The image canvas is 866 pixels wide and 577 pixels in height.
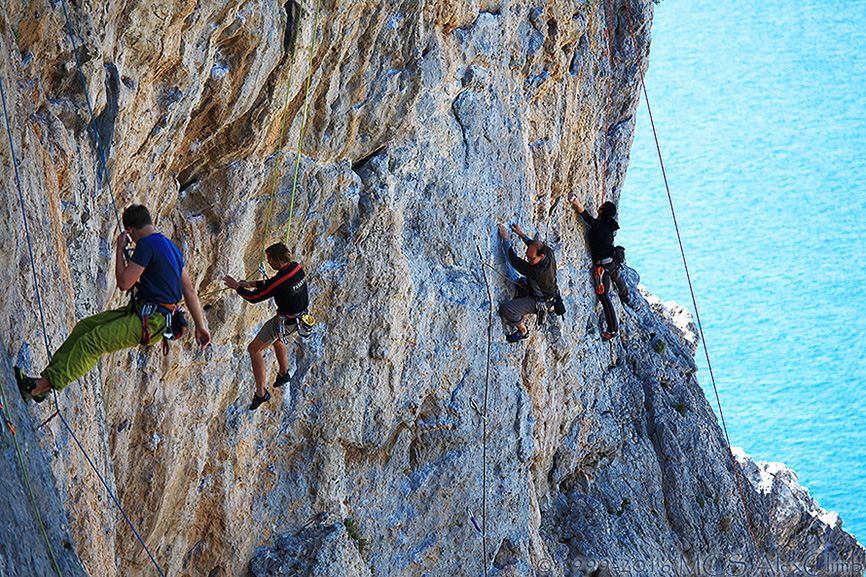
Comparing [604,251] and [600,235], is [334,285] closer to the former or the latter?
[600,235]

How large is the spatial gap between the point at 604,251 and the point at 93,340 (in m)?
8.70

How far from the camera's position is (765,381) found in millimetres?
26188

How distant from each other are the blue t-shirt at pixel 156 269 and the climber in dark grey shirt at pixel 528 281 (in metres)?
5.12

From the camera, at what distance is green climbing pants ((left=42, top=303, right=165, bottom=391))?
5422 mm

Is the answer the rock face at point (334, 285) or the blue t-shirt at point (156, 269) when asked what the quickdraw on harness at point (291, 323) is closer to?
the rock face at point (334, 285)

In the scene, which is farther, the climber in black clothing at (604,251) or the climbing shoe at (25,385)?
the climber in black clothing at (604,251)

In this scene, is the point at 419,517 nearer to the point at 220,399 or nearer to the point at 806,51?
the point at 220,399

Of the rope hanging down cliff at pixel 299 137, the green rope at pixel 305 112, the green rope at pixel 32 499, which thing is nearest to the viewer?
the green rope at pixel 32 499

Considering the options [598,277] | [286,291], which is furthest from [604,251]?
[286,291]

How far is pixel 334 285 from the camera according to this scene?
29.8 ft

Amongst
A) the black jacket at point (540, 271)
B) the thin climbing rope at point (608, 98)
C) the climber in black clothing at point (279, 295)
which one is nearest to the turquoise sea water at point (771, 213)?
the thin climbing rope at point (608, 98)

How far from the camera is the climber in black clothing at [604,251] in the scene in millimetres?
12539

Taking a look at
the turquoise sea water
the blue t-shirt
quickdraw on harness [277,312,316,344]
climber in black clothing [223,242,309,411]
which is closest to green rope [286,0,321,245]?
climber in black clothing [223,242,309,411]

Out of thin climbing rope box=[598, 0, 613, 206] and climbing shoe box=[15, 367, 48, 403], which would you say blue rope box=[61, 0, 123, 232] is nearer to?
climbing shoe box=[15, 367, 48, 403]
